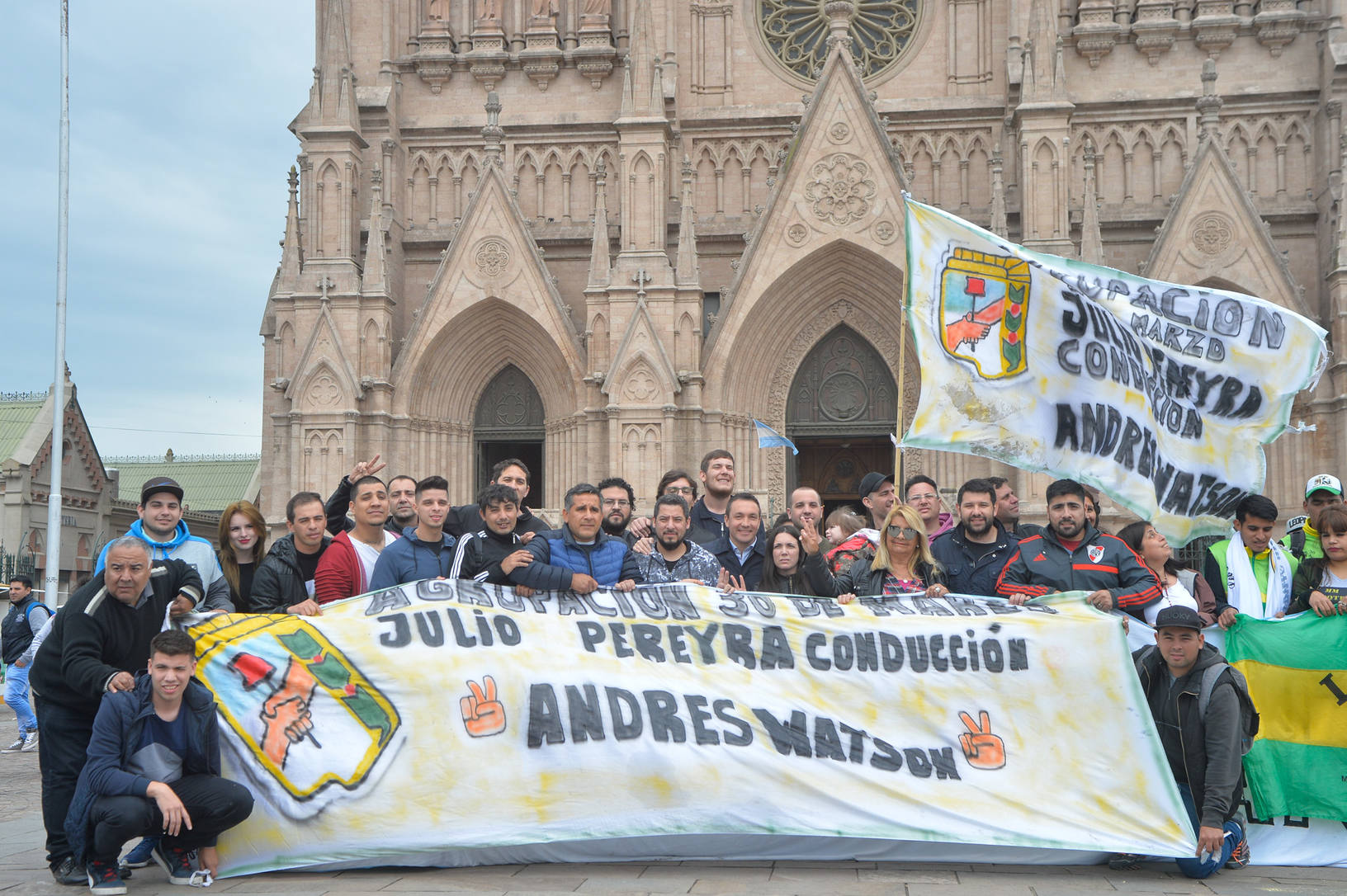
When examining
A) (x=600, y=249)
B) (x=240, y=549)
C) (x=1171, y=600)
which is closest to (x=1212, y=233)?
(x=600, y=249)

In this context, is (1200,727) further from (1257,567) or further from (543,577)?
(543,577)

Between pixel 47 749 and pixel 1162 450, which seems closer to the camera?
pixel 47 749

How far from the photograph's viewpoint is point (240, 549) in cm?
761

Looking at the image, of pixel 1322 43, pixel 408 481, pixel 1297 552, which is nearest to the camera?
pixel 1297 552

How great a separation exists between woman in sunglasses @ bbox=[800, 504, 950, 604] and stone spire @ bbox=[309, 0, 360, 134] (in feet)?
60.2

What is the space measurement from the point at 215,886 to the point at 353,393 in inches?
659

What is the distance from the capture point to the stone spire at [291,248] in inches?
907

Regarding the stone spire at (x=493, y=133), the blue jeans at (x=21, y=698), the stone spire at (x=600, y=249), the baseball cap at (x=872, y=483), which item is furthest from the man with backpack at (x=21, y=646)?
the stone spire at (x=493, y=133)

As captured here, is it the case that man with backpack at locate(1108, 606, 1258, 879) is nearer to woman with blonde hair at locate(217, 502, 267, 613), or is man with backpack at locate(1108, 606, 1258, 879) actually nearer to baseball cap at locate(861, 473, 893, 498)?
baseball cap at locate(861, 473, 893, 498)

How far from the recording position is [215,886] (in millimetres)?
6238

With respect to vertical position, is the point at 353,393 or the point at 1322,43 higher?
the point at 1322,43

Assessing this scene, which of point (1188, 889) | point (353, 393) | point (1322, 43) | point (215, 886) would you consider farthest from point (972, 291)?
point (1322, 43)

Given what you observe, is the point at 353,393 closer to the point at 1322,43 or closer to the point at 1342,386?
the point at 1342,386

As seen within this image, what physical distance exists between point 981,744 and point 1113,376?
297cm
